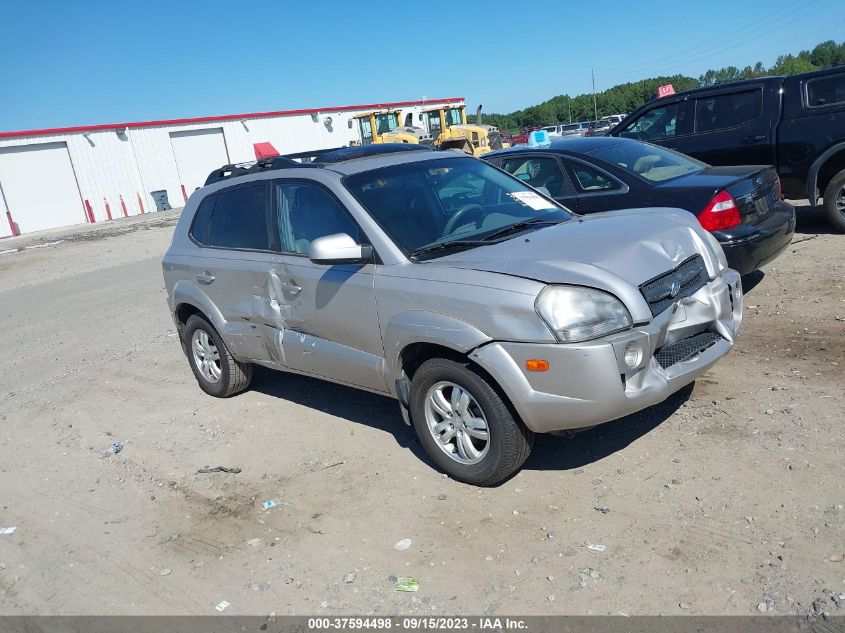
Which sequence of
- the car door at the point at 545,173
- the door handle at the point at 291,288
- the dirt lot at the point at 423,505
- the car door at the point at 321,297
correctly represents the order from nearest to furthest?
the dirt lot at the point at 423,505 → the car door at the point at 321,297 → the door handle at the point at 291,288 → the car door at the point at 545,173

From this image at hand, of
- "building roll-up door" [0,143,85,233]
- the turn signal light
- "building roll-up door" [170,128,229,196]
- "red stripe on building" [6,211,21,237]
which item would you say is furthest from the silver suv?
"building roll-up door" [170,128,229,196]

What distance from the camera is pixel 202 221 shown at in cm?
614

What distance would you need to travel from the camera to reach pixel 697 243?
14.4 ft

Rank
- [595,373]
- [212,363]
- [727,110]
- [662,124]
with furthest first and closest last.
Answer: [662,124] → [727,110] → [212,363] → [595,373]

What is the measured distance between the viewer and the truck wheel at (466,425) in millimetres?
3875

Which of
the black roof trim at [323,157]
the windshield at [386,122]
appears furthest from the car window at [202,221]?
the windshield at [386,122]

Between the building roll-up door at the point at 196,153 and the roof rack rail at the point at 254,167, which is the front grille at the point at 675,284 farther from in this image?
the building roll-up door at the point at 196,153

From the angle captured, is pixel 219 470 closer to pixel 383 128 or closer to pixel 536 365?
pixel 536 365

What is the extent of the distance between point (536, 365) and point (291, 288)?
2.02 meters

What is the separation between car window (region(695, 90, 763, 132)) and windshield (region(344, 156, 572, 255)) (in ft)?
16.8

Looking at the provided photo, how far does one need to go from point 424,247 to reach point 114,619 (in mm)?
2562

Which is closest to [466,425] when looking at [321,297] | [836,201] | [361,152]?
[321,297]

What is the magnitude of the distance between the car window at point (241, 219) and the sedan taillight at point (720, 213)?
144 inches

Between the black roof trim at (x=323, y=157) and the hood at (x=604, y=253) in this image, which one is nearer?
the hood at (x=604, y=253)
